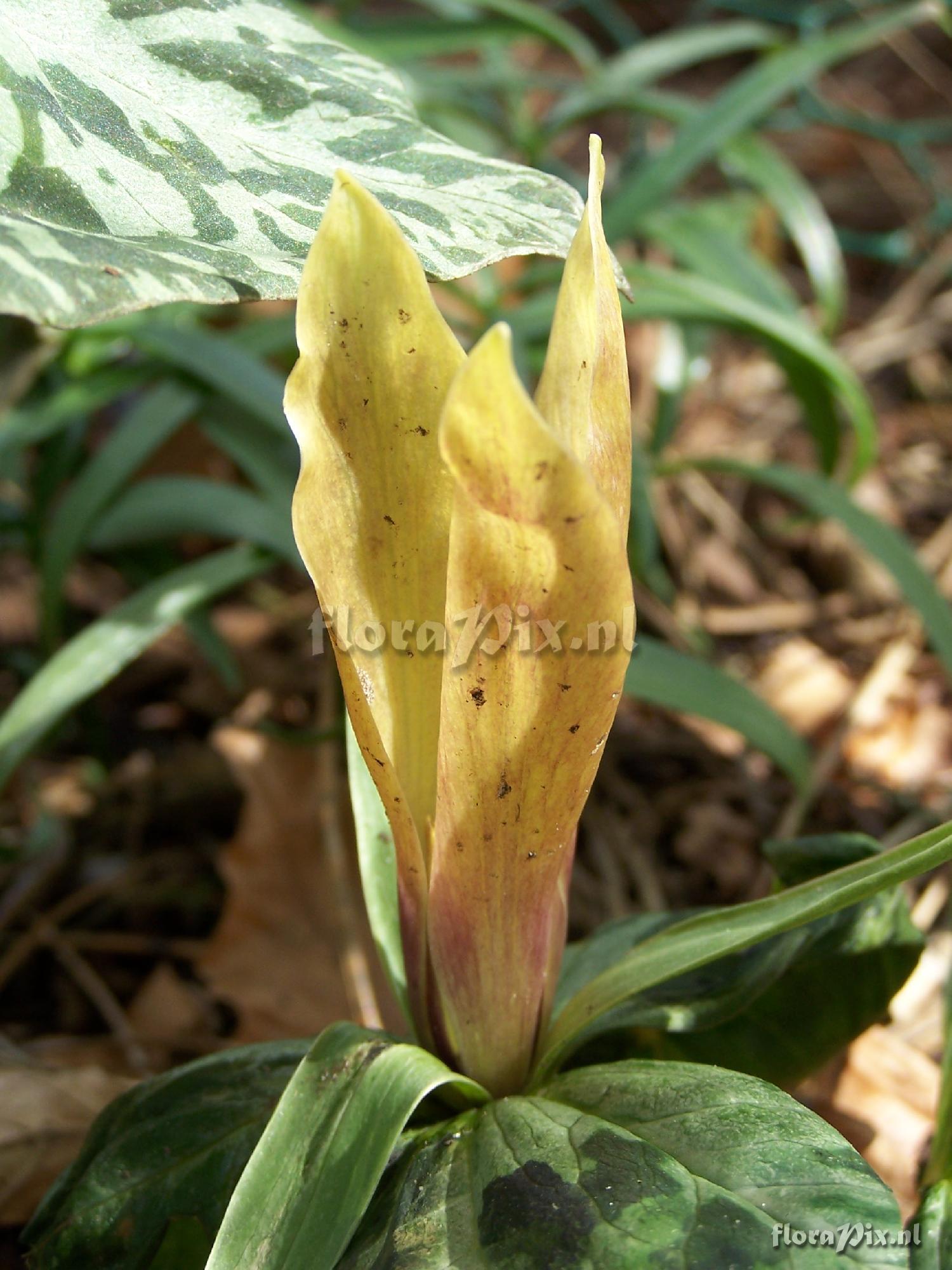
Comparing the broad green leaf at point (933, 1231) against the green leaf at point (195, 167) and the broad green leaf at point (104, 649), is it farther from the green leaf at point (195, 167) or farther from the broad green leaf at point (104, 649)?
the broad green leaf at point (104, 649)

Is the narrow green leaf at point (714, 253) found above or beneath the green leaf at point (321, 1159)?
above

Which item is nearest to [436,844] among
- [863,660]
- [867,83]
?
[863,660]

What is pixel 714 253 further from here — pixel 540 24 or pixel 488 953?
pixel 488 953

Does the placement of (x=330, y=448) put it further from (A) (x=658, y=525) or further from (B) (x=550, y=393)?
(A) (x=658, y=525)

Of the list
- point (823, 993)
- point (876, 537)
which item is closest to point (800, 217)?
point (876, 537)

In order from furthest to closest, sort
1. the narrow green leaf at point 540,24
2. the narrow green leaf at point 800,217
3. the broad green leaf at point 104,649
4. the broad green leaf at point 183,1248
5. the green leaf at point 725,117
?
the narrow green leaf at point 540,24 → the narrow green leaf at point 800,217 → the green leaf at point 725,117 → the broad green leaf at point 104,649 → the broad green leaf at point 183,1248

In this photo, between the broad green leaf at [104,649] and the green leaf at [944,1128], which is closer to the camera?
the green leaf at [944,1128]

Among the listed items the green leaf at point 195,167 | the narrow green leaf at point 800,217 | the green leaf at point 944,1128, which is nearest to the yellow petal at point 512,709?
the green leaf at point 195,167
